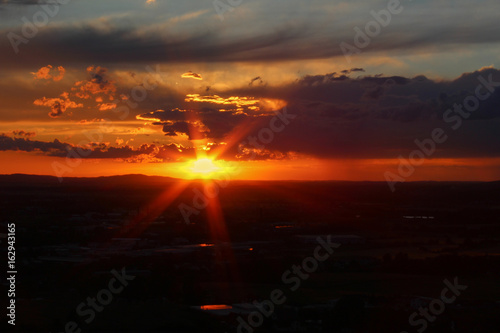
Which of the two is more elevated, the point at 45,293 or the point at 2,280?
the point at 2,280

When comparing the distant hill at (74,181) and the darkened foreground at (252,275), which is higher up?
the distant hill at (74,181)

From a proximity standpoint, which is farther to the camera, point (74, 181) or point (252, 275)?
point (74, 181)

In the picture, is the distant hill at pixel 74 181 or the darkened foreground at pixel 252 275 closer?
the darkened foreground at pixel 252 275

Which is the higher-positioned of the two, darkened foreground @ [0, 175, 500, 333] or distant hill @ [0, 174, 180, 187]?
distant hill @ [0, 174, 180, 187]

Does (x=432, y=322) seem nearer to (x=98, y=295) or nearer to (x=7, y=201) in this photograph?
(x=98, y=295)

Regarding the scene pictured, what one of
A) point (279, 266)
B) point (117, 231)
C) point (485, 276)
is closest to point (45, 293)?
point (279, 266)

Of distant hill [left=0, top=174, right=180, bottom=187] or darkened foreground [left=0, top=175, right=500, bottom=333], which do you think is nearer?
darkened foreground [left=0, top=175, right=500, bottom=333]

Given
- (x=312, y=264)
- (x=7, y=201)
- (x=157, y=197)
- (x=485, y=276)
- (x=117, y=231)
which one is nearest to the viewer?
(x=485, y=276)

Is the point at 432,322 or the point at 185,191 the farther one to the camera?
the point at 185,191
